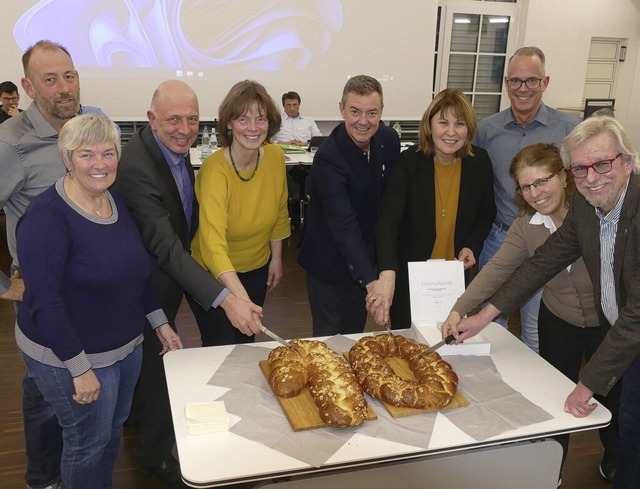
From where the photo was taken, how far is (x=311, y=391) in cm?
178

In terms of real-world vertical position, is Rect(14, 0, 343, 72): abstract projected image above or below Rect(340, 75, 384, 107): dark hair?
above

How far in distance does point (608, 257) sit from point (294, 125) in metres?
6.24

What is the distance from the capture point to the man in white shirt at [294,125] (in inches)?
296

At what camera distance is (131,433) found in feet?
9.75

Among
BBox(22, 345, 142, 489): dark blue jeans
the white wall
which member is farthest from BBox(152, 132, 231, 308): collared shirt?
the white wall

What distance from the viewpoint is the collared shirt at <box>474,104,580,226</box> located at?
295 centimetres

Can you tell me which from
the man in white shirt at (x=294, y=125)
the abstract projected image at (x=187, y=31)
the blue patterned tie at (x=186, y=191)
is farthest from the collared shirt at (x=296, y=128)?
the blue patterned tie at (x=186, y=191)

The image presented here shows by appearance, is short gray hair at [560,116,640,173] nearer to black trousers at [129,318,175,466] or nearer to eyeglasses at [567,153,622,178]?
eyeglasses at [567,153,622,178]

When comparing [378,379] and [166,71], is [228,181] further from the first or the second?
[166,71]

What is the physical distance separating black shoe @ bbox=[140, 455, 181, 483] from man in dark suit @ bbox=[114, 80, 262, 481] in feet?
0.93

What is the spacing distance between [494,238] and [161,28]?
6.04m

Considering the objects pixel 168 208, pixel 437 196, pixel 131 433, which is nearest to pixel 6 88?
pixel 131 433

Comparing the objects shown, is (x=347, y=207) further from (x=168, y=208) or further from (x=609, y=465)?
(x=609, y=465)

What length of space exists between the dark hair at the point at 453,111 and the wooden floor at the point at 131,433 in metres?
1.41
